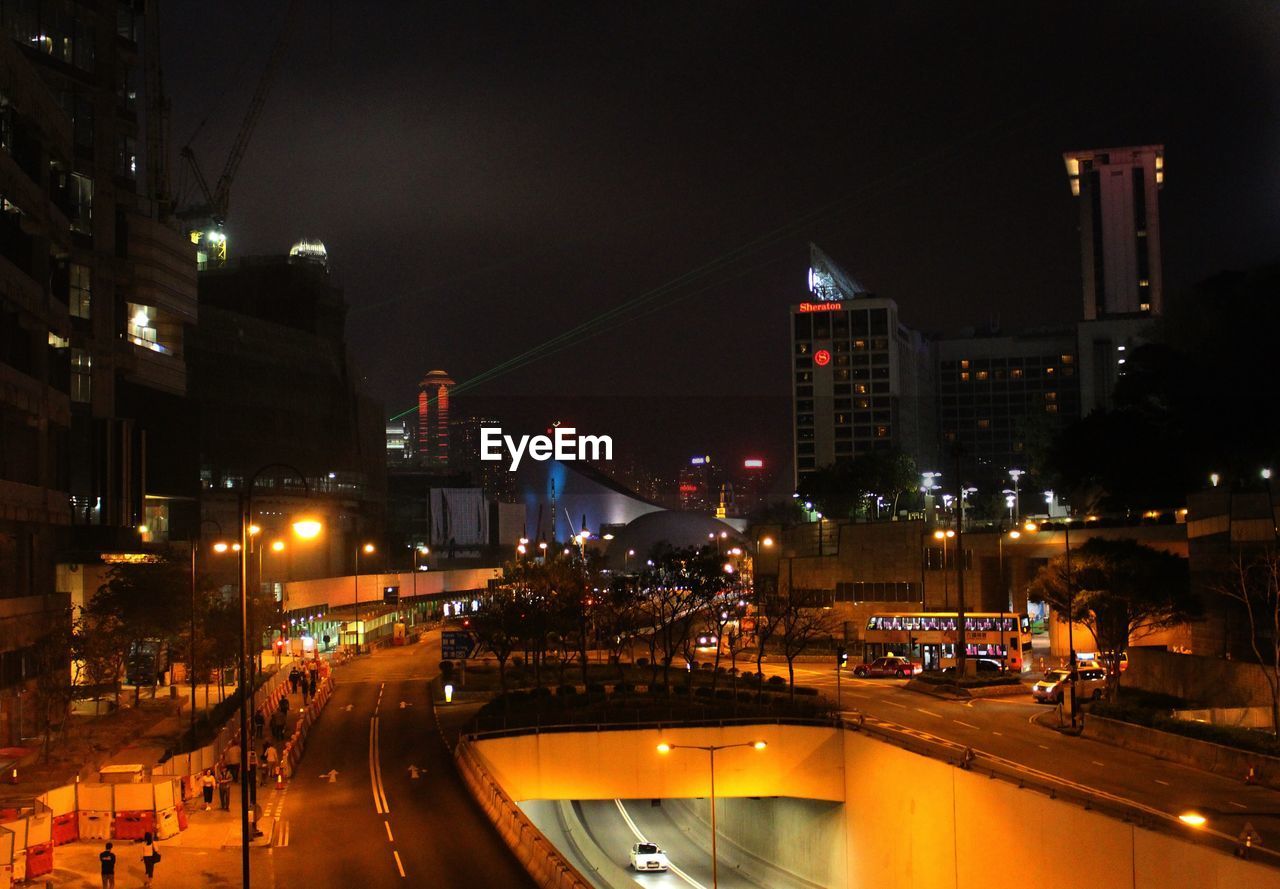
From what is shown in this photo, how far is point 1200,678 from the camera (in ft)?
152

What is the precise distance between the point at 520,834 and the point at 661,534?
503 ft

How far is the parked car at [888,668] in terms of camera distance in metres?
66.1

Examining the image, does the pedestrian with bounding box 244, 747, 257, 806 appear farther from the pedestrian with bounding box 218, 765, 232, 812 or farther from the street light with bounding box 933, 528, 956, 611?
the street light with bounding box 933, 528, 956, 611

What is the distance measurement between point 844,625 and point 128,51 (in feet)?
192

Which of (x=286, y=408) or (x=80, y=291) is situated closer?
(x=80, y=291)

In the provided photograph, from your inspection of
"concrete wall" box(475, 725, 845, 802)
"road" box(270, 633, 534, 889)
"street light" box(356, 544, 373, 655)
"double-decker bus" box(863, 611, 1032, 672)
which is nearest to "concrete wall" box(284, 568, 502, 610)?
"street light" box(356, 544, 373, 655)

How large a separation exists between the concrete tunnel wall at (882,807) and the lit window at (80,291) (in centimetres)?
3915

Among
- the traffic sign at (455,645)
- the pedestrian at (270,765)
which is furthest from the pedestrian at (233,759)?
the traffic sign at (455,645)

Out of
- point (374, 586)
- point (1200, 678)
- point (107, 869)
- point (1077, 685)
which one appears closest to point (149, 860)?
point (107, 869)

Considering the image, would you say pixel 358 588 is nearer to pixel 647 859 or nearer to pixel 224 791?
pixel 647 859

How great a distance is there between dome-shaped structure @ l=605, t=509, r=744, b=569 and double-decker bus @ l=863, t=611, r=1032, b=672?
103 metres

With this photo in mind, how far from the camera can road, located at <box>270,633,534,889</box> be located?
92.0ft

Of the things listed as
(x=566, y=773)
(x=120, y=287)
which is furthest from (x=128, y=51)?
(x=566, y=773)

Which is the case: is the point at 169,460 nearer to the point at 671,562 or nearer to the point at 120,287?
the point at 120,287
